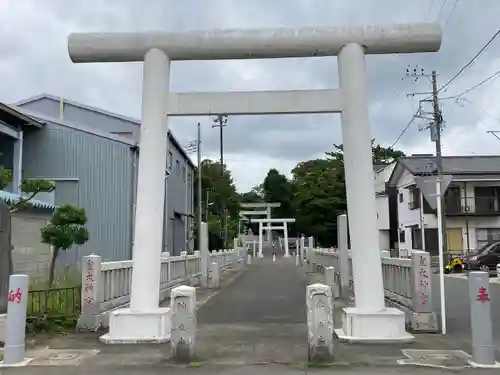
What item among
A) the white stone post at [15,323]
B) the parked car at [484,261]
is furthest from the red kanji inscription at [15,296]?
the parked car at [484,261]

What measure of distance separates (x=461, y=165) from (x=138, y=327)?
40.4 m

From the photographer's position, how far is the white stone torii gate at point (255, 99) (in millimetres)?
10062

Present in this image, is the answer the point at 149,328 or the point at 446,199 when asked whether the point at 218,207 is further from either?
the point at 149,328

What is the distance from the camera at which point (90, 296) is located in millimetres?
10898

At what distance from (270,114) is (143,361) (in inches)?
180

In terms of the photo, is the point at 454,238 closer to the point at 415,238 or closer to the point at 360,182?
the point at 415,238

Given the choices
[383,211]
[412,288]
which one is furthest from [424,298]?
[383,211]

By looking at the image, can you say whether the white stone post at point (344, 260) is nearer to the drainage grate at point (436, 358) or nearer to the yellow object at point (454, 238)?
the drainage grate at point (436, 358)

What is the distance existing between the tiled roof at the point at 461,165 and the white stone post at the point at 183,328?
38.1 metres

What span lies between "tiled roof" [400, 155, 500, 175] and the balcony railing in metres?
2.09

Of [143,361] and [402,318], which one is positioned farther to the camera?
[402,318]

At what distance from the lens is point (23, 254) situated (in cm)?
1864

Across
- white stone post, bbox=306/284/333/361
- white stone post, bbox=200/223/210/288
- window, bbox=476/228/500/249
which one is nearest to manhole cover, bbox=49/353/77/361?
white stone post, bbox=306/284/333/361

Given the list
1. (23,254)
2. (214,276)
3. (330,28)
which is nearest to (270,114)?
(330,28)
